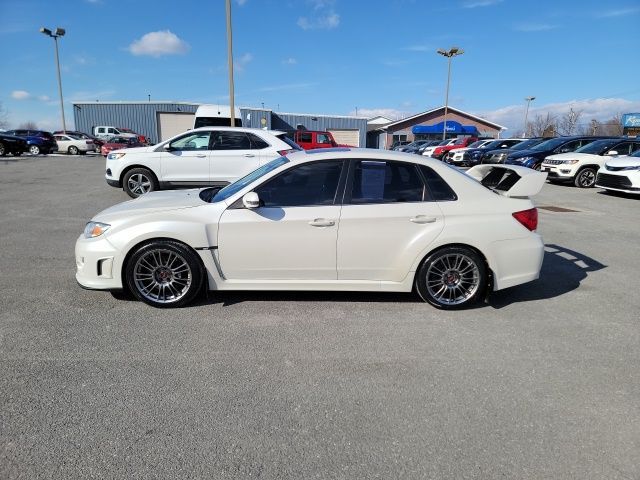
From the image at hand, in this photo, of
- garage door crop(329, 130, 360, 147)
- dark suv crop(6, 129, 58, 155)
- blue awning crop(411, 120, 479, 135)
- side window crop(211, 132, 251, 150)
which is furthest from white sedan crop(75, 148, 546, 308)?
blue awning crop(411, 120, 479, 135)

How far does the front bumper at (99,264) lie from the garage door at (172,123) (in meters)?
45.5

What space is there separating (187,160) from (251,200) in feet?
21.5

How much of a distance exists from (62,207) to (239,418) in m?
8.80

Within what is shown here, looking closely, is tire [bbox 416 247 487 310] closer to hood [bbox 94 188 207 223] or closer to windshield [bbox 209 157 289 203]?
windshield [bbox 209 157 289 203]

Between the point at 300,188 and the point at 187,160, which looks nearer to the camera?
the point at 300,188

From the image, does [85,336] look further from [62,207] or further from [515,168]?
[62,207]

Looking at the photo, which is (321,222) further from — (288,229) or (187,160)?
(187,160)

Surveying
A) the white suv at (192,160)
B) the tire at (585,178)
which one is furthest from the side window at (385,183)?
the tire at (585,178)

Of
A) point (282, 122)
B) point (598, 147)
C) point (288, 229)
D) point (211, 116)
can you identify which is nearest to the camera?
point (288, 229)

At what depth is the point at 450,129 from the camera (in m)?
53.1

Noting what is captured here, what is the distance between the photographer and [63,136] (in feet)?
104

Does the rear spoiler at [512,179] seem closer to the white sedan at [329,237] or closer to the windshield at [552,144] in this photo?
the white sedan at [329,237]

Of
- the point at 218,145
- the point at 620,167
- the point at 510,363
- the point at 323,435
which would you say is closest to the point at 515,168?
the point at 510,363

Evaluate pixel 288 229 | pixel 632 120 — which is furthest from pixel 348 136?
pixel 288 229
